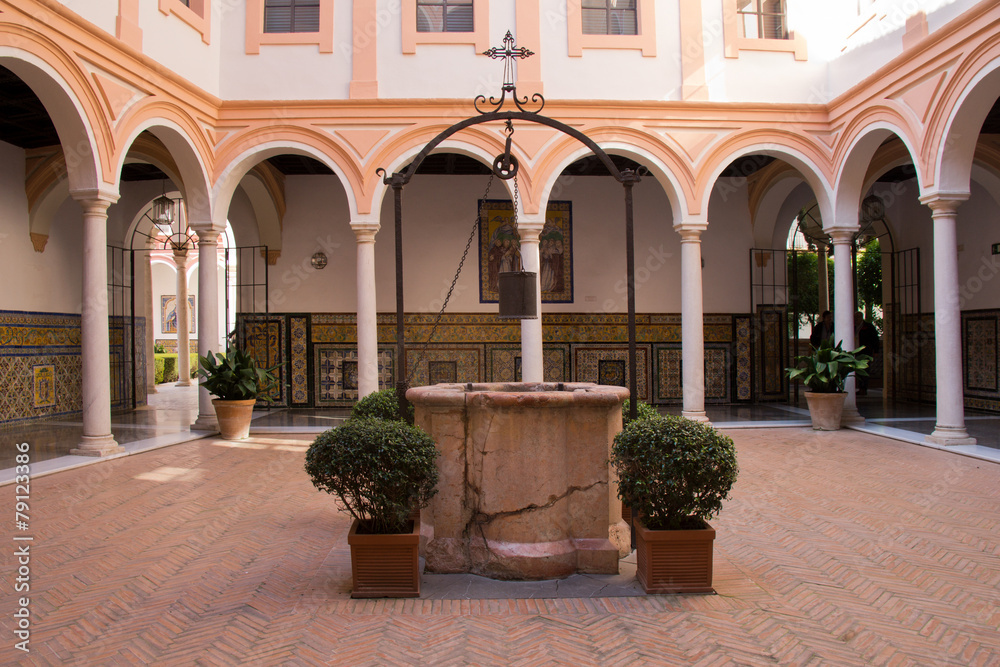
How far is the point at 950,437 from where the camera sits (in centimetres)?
838

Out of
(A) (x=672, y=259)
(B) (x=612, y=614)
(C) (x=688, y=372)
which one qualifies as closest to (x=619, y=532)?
(B) (x=612, y=614)

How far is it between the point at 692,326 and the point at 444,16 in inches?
242

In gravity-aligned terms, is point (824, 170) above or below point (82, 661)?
above

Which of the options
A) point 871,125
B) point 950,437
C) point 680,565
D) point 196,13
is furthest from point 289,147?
point 950,437

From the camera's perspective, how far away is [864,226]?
1432 centimetres

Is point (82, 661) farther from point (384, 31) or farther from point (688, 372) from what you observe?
point (384, 31)

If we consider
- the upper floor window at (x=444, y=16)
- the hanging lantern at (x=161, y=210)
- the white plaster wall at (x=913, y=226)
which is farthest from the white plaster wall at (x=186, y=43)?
the white plaster wall at (x=913, y=226)

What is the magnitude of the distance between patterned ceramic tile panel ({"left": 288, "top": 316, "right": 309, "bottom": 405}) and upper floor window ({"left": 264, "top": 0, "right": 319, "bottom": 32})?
5.17 m

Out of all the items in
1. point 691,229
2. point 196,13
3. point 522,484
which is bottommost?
point 522,484

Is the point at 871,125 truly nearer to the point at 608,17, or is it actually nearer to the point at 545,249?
the point at 608,17

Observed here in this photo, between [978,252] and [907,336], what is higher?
[978,252]

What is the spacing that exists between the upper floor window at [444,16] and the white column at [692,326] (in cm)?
466

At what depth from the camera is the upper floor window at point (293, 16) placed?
34.8 ft

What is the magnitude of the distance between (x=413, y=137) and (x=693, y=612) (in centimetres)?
828
